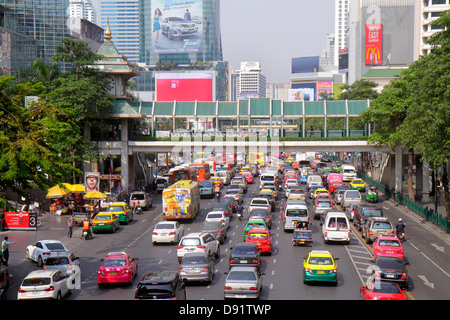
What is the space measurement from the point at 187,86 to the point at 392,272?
138 meters

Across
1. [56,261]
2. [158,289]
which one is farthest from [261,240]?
[158,289]

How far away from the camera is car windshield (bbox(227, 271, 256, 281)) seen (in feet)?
69.5

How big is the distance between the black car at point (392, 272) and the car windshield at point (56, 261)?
13.8m

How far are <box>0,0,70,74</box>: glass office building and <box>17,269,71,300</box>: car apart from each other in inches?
3967

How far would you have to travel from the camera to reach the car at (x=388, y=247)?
2830 cm

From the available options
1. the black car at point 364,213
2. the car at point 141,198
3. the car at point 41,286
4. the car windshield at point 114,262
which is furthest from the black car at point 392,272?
the car at point 141,198

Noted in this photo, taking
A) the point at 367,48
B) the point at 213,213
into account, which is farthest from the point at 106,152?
the point at 367,48

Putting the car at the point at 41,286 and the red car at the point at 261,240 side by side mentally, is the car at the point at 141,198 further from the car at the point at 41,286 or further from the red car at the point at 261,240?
the car at the point at 41,286

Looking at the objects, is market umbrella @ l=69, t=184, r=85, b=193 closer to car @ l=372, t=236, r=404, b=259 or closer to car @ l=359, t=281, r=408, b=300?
car @ l=372, t=236, r=404, b=259

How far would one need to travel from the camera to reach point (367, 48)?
540 ft

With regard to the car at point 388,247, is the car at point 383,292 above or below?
above

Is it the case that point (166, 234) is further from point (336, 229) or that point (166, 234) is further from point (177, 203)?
point (336, 229)

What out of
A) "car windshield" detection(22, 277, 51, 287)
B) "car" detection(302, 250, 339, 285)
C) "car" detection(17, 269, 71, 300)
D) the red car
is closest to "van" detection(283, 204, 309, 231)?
the red car
